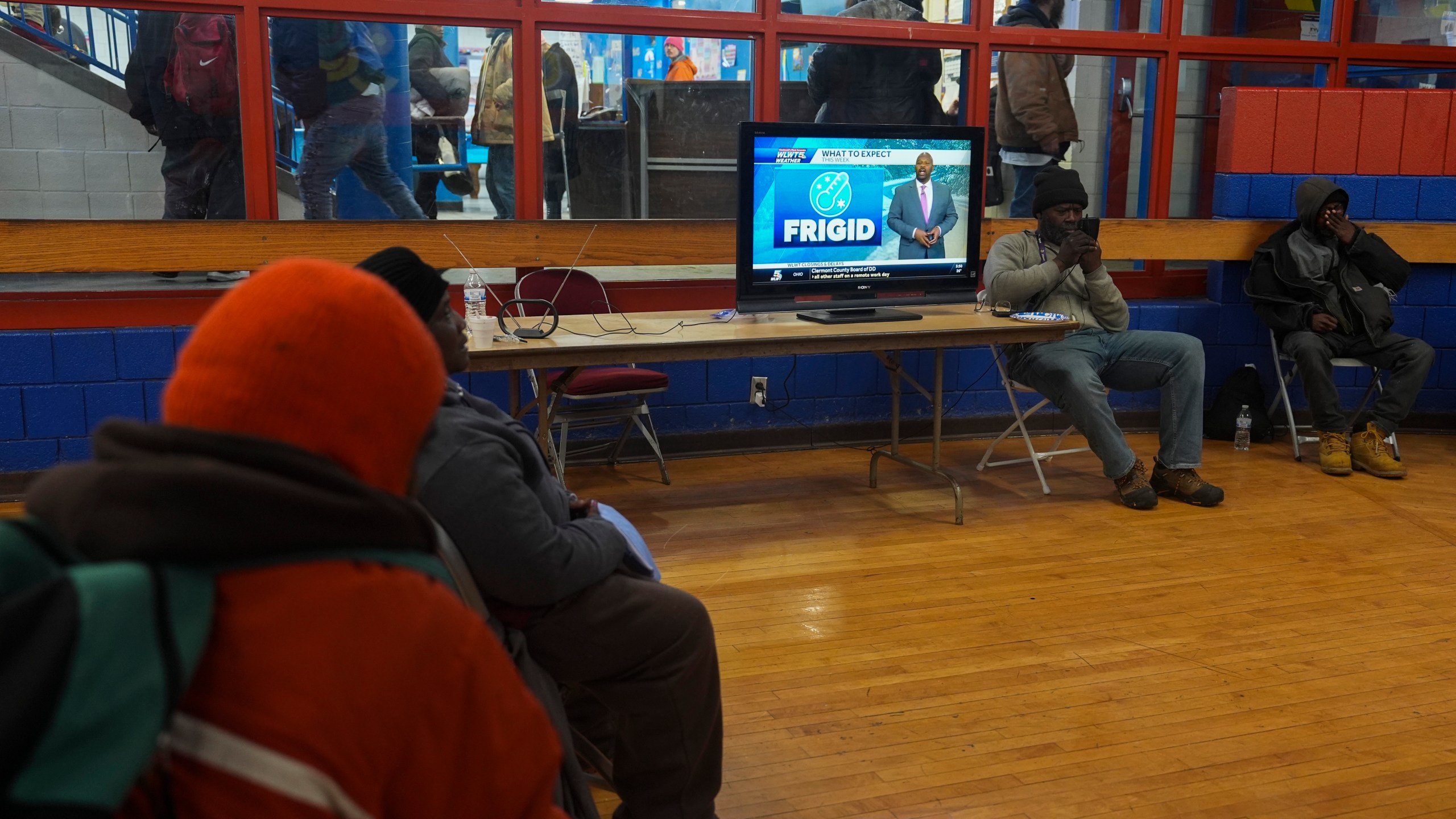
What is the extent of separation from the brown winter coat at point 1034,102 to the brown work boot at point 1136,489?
189 centimetres

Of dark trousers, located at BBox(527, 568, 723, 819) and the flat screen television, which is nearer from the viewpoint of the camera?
dark trousers, located at BBox(527, 568, 723, 819)

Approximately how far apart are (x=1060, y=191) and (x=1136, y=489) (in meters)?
1.20

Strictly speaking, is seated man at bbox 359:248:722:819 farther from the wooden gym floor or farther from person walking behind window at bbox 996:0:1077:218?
person walking behind window at bbox 996:0:1077:218

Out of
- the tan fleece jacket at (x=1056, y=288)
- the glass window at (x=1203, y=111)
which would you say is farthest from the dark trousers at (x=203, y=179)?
the glass window at (x=1203, y=111)

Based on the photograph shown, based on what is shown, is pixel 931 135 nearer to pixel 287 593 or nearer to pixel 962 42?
pixel 962 42

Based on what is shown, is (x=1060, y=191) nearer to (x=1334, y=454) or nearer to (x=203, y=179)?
(x=1334, y=454)

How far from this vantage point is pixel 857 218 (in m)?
4.41

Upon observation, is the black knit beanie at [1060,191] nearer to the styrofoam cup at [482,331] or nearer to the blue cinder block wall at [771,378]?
the blue cinder block wall at [771,378]

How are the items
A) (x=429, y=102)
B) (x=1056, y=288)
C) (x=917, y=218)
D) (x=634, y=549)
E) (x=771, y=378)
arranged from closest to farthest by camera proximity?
(x=634, y=549) < (x=917, y=218) < (x=1056, y=288) < (x=429, y=102) < (x=771, y=378)

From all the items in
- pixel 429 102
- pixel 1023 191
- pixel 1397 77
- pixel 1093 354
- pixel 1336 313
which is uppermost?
pixel 1397 77

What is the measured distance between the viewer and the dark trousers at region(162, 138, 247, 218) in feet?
14.6

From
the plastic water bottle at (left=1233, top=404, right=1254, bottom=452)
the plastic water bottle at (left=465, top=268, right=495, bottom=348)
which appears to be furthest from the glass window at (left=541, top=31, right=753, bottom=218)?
the plastic water bottle at (left=1233, top=404, right=1254, bottom=452)

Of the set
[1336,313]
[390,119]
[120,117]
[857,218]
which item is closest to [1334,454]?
[1336,313]

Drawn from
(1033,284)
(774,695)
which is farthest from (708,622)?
(1033,284)
